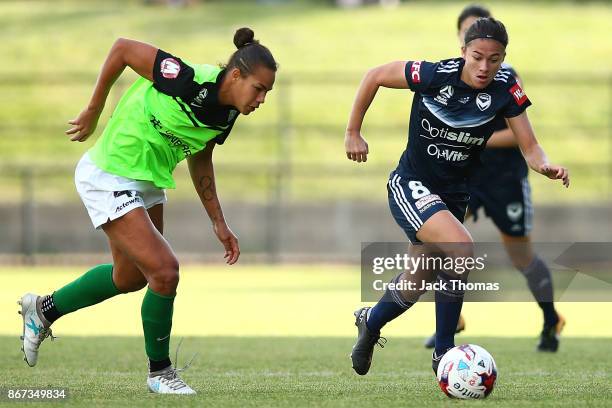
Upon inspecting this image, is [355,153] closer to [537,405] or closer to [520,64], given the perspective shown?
[537,405]

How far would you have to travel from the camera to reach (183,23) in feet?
110

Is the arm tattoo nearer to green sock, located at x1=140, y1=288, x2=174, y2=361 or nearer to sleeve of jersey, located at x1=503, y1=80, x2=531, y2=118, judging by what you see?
green sock, located at x1=140, y1=288, x2=174, y2=361

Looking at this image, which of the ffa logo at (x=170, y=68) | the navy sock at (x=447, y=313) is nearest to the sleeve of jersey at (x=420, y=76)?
the navy sock at (x=447, y=313)

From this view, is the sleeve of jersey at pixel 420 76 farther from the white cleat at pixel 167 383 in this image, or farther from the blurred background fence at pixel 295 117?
the blurred background fence at pixel 295 117

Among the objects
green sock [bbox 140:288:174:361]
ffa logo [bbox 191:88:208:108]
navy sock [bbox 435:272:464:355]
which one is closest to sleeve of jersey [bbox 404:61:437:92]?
navy sock [bbox 435:272:464:355]

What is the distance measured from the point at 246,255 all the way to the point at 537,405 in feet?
47.6

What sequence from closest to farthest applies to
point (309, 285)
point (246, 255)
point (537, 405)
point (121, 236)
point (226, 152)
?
point (537, 405)
point (121, 236)
point (309, 285)
point (246, 255)
point (226, 152)

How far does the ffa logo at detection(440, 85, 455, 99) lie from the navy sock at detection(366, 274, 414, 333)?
1070mm

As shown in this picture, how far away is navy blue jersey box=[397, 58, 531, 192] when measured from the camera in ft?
20.8

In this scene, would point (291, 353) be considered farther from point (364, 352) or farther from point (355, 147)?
point (355, 147)

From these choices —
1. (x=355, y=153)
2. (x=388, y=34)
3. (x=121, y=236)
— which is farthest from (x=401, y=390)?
(x=388, y=34)

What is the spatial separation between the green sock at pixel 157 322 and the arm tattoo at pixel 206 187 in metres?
0.74

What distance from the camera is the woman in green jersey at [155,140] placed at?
19.7 ft

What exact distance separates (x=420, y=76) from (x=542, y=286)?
267 cm
